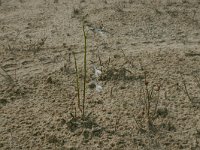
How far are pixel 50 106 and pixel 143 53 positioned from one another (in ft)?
3.95

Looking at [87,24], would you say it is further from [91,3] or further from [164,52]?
[164,52]

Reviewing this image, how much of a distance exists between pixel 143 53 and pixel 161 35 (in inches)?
20.0

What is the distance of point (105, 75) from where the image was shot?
3.26 m

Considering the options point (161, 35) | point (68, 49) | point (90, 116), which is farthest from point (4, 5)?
point (90, 116)

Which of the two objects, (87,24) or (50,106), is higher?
(87,24)

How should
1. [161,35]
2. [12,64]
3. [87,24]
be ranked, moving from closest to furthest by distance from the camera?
[12,64] → [161,35] → [87,24]

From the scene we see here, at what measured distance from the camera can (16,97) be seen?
3018 millimetres

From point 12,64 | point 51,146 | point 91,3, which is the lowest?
point 51,146

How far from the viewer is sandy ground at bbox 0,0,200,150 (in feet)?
8.55

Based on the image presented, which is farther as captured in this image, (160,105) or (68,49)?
(68,49)

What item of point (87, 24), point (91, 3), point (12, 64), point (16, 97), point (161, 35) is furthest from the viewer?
point (91, 3)

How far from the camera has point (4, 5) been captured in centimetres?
495

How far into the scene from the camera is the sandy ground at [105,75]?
8.55ft

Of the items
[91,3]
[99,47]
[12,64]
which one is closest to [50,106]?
[12,64]
